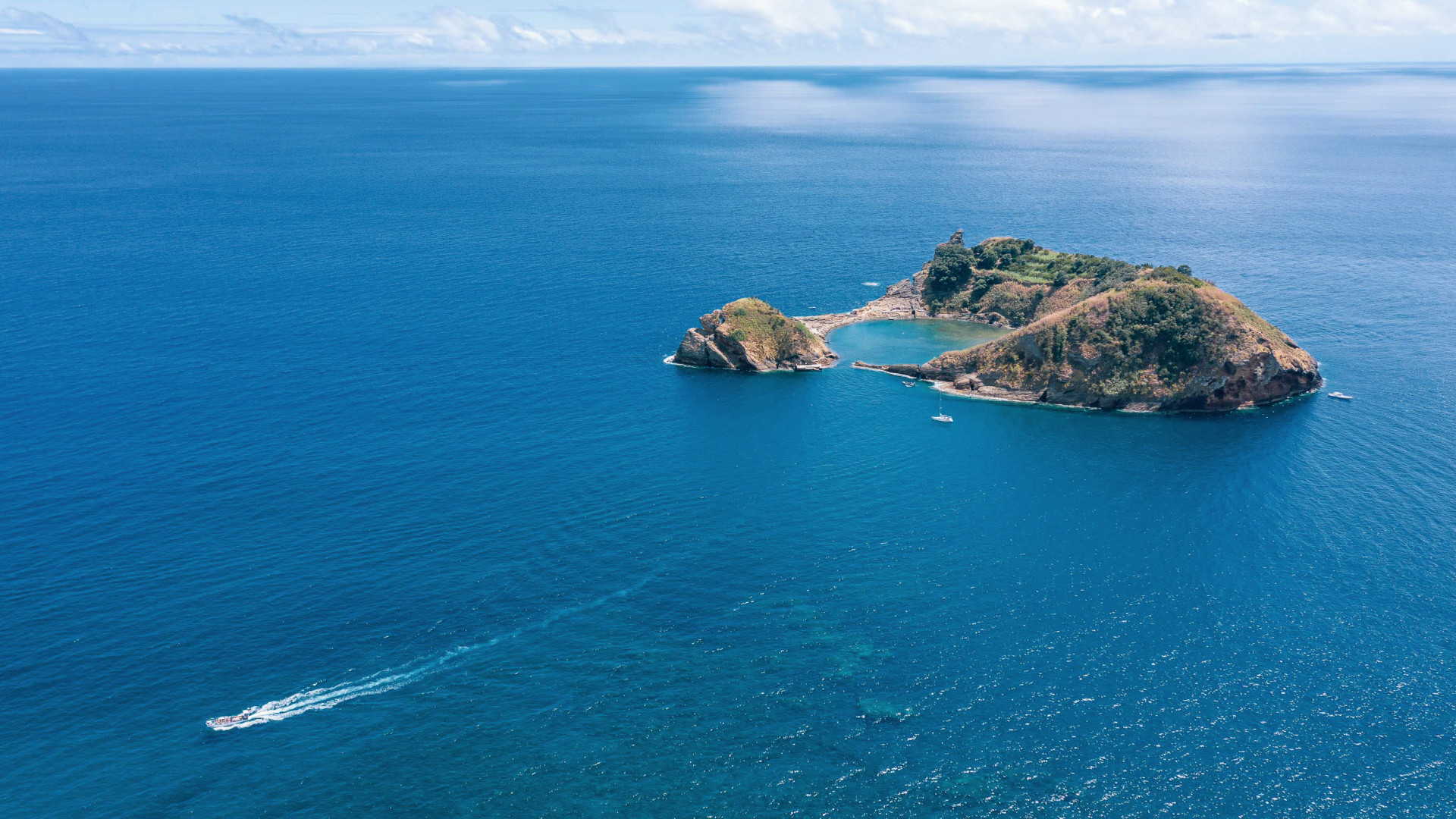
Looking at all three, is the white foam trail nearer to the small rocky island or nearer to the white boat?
the white boat

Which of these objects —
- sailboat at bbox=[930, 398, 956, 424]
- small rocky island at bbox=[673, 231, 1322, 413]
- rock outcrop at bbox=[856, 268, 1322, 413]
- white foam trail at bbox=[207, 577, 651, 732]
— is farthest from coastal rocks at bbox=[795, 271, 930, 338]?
white foam trail at bbox=[207, 577, 651, 732]

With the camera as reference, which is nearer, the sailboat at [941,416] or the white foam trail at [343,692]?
the white foam trail at [343,692]

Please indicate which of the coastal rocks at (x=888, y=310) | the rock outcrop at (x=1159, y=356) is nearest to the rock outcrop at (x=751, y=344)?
the coastal rocks at (x=888, y=310)

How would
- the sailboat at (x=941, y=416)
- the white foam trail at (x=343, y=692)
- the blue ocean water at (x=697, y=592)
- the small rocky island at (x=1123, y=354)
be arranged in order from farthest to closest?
the small rocky island at (x=1123, y=354) < the sailboat at (x=941, y=416) < the white foam trail at (x=343, y=692) < the blue ocean water at (x=697, y=592)

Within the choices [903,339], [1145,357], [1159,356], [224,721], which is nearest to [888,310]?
[903,339]

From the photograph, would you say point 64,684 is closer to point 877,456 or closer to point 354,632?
point 354,632

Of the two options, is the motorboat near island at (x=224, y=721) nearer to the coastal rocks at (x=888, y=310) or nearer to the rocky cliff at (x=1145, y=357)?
the rocky cliff at (x=1145, y=357)

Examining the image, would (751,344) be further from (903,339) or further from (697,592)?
(697,592)
